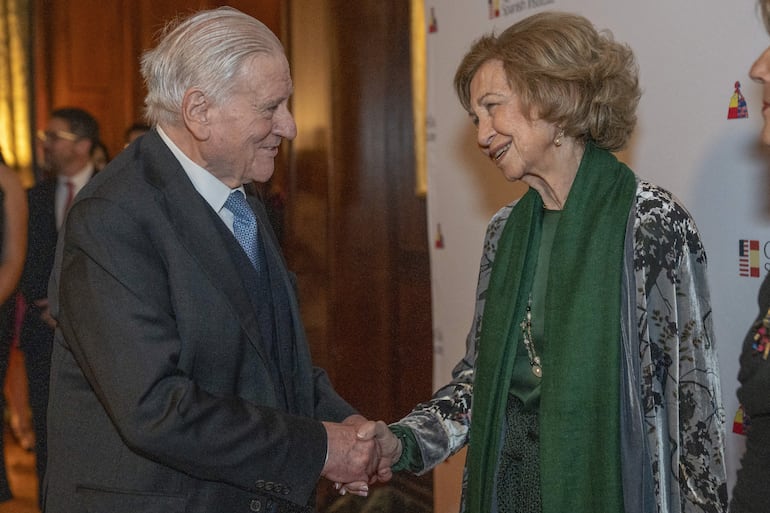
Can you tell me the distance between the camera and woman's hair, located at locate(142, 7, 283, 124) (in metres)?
1.88

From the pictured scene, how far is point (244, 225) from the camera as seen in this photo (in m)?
2.04

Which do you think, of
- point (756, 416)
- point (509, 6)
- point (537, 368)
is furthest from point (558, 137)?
point (509, 6)

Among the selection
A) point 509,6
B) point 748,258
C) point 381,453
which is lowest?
point 381,453

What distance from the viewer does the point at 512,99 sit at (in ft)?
6.95

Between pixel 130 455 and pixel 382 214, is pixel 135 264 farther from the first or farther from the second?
pixel 382 214

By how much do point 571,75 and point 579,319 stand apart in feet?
1.84

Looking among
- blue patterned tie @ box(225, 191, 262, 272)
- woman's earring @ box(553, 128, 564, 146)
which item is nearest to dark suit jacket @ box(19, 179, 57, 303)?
blue patterned tie @ box(225, 191, 262, 272)

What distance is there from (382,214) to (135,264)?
10.7 ft

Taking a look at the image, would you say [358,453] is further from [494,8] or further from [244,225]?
[494,8]

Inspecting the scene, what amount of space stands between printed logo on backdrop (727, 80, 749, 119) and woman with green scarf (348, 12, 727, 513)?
15.9 inches

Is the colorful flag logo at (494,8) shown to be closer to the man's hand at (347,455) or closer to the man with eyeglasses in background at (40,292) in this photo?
the man's hand at (347,455)

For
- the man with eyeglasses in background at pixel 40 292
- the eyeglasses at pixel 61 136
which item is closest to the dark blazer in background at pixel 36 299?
the man with eyeglasses in background at pixel 40 292

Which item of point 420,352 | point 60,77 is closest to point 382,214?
point 420,352

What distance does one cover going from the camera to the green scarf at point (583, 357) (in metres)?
1.99
